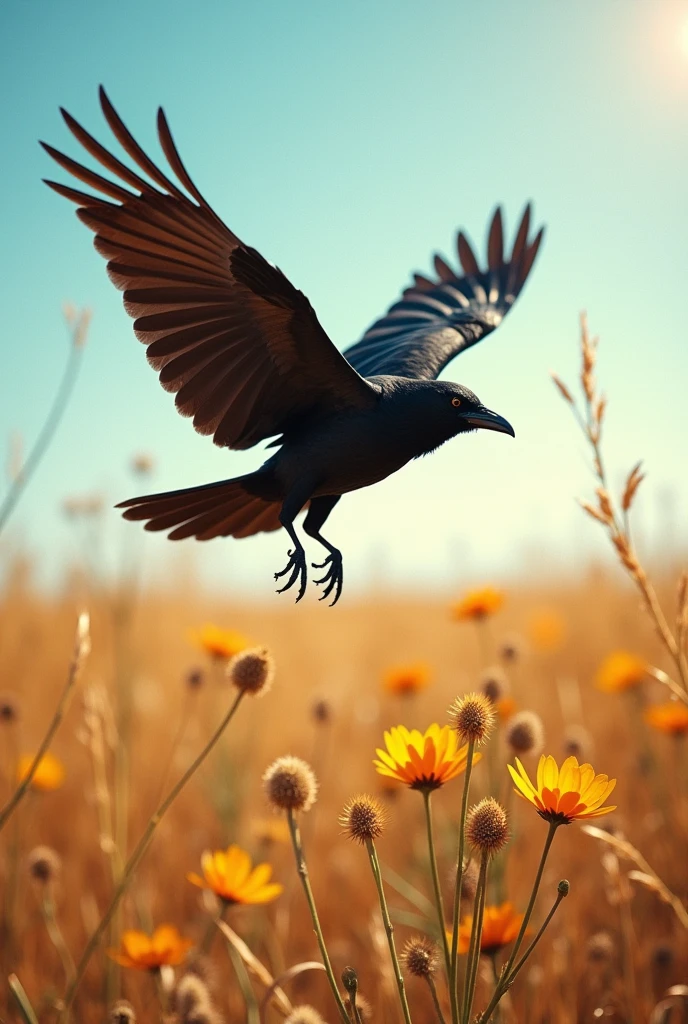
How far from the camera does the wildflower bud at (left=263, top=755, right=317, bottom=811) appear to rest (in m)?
1.21

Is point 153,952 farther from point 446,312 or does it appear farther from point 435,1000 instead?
point 446,312

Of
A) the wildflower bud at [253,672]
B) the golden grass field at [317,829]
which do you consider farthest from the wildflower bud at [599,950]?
the wildflower bud at [253,672]

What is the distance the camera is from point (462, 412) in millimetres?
1313

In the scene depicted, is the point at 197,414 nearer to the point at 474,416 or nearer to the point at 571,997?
the point at 474,416

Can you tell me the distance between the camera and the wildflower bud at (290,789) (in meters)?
1.21

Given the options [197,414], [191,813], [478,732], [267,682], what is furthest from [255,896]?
[191,813]

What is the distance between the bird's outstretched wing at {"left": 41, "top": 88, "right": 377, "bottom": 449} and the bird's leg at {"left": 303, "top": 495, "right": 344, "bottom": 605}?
17 cm

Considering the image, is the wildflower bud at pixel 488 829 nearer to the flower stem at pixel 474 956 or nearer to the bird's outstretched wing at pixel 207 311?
the flower stem at pixel 474 956

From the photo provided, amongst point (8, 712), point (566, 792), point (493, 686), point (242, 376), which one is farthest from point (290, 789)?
point (8, 712)

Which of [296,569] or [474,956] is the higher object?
[296,569]

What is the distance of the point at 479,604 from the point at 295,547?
4.62 ft

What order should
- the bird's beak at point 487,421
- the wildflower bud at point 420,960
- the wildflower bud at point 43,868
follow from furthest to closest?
the wildflower bud at point 43,868 → the bird's beak at point 487,421 → the wildflower bud at point 420,960

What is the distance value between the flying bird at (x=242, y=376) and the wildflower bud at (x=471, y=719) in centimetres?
26

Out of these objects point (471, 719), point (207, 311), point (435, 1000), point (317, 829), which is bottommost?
point (317, 829)
